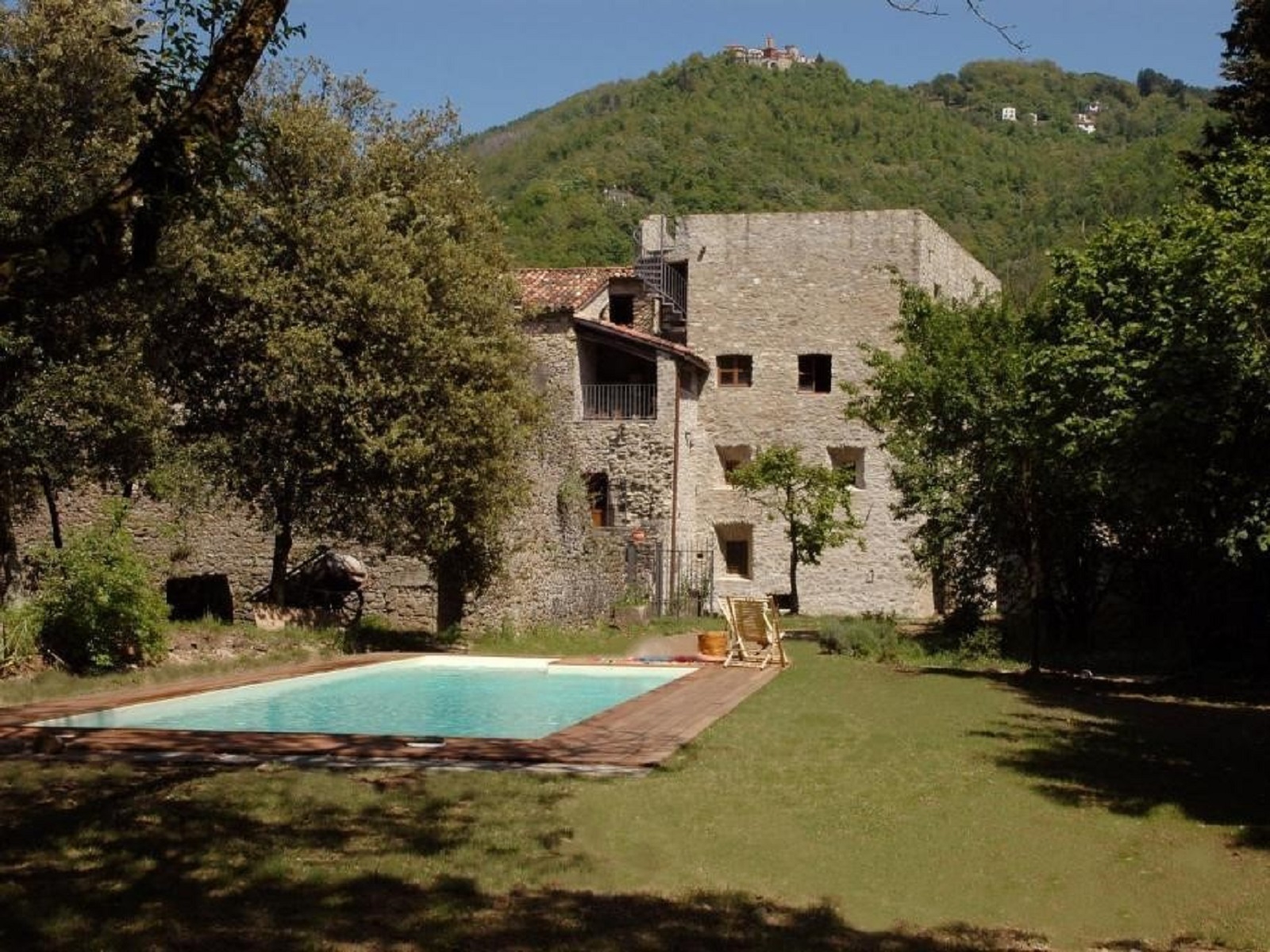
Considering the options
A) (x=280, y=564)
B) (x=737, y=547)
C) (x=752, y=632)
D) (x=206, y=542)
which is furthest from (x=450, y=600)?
(x=737, y=547)

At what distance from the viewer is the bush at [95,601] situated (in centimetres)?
1312

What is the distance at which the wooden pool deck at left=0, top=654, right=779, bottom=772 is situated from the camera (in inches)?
337

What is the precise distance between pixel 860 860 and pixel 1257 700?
30.4 feet

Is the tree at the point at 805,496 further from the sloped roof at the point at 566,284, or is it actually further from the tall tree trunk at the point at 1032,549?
the tall tree trunk at the point at 1032,549

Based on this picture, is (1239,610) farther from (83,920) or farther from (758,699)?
(83,920)

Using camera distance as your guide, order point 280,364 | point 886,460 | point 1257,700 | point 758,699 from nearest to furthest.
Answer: point 758,699
point 1257,700
point 280,364
point 886,460

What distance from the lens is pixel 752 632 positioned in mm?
16781

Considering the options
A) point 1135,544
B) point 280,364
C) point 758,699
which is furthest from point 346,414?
point 1135,544

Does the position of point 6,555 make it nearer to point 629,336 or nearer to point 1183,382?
point 1183,382

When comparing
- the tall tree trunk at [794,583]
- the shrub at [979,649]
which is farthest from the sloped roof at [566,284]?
the shrub at [979,649]

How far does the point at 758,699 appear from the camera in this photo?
12414 mm

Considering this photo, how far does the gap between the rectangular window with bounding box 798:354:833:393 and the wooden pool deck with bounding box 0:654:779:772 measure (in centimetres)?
2184

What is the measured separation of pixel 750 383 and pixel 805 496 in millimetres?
4549

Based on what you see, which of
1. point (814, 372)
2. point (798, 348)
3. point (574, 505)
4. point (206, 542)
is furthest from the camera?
point (814, 372)
